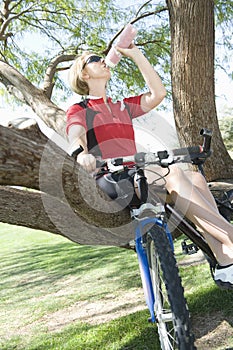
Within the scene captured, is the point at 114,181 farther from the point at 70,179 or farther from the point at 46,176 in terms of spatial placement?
the point at 46,176

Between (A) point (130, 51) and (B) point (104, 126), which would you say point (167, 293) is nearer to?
(B) point (104, 126)

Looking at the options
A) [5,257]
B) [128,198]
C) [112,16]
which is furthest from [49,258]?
[128,198]

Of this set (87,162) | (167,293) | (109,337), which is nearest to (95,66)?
(87,162)

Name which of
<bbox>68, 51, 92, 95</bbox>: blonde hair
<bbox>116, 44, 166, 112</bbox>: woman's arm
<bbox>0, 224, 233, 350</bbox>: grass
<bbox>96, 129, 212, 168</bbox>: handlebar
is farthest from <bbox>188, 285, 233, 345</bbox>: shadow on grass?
<bbox>68, 51, 92, 95</bbox>: blonde hair

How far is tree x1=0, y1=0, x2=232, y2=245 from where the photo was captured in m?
1.86

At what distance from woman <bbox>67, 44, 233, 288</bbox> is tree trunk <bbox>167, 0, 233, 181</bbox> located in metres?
1.37

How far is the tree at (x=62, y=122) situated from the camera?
186 cm

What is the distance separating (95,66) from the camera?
9.03ft

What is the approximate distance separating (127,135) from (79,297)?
209cm

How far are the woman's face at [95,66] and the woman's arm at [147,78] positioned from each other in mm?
161

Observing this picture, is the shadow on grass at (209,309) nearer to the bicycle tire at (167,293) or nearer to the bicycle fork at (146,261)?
the bicycle tire at (167,293)

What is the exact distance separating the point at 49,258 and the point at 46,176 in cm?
542

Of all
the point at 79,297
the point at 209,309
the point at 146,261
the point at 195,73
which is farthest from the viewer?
the point at 79,297

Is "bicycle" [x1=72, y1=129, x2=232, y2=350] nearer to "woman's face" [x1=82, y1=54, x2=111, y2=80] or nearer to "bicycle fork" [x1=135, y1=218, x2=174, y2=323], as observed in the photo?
"bicycle fork" [x1=135, y1=218, x2=174, y2=323]
